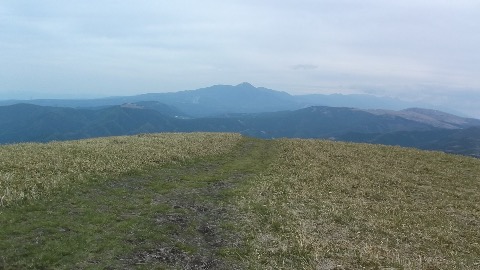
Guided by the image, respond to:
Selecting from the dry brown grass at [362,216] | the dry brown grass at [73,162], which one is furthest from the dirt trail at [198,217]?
the dry brown grass at [73,162]

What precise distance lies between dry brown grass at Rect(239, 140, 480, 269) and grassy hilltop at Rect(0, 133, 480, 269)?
0.11 m

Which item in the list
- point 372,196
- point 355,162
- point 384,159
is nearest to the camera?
point 372,196

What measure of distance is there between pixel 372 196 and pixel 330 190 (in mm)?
3610

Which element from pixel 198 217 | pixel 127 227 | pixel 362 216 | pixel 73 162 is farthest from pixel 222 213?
pixel 73 162

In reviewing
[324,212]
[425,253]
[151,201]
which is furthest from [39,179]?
[425,253]

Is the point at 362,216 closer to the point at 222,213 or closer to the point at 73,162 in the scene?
the point at 222,213

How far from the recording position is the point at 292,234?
20969 mm

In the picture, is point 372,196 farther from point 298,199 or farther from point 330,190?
point 298,199

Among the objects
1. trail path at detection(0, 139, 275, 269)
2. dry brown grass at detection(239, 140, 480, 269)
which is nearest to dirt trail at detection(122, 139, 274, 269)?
trail path at detection(0, 139, 275, 269)

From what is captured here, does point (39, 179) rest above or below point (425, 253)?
above

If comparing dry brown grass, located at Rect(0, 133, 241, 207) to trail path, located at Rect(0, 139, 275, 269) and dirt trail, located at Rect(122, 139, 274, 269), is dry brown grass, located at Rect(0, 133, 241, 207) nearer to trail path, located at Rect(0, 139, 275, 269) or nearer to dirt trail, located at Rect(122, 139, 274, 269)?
trail path, located at Rect(0, 139, 275, 269)

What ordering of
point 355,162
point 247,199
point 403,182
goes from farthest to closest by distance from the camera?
point 355,162 → point 403,182 → point 247,199

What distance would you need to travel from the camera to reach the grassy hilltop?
17531 millimetres

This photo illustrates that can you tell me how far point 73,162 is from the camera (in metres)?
33.8
